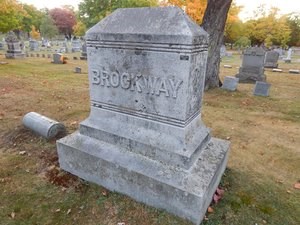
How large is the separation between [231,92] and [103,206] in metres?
8.23

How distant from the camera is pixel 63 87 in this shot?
31.8 feet

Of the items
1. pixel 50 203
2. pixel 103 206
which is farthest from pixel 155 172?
pixel 50 203

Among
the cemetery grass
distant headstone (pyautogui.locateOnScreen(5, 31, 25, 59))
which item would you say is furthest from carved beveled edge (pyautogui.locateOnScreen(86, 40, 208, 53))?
distant headstone (pyautogui.locateOnScreen(5, 31, 25, 59))

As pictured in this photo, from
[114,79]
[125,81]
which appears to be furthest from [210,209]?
[114,79]

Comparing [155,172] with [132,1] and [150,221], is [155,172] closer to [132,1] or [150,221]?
[150,221]

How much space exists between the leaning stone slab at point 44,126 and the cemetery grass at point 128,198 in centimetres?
16

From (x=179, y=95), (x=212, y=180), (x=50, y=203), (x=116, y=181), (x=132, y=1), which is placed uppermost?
(x=132, y=1)

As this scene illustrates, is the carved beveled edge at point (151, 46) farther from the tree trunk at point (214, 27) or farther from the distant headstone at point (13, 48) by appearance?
the distant headstone at point (13, 48)

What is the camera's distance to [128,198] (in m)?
3.23

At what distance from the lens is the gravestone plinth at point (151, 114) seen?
276cm

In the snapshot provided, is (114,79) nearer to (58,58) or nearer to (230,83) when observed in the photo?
(230,83)

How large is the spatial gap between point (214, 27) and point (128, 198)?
26.7 feet

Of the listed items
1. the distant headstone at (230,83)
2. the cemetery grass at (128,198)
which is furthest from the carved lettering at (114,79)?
the distant headstone at (230,83)

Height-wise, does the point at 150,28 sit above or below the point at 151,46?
above
